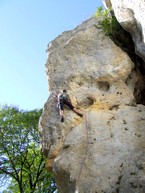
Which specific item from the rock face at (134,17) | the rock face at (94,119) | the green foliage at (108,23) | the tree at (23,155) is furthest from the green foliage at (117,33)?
the tree at (23,155)

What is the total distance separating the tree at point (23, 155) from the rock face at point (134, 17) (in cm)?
1215

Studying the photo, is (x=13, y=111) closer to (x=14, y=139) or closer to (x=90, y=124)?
(x=14, y=139)

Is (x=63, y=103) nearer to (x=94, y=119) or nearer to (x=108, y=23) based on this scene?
(x=94, y=119)

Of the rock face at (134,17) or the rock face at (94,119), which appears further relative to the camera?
the rock face at (134,17)

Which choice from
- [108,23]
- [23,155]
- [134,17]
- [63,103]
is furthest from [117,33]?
[23,155]

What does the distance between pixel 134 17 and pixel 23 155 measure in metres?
13.8

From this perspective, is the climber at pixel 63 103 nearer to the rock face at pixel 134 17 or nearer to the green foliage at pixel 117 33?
the rock face at pixel 134 17

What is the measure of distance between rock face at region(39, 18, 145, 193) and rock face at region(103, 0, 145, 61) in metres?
1.27

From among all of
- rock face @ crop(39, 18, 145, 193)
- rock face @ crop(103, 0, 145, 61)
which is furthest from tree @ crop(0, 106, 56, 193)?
rock face @ crop(103, 0, 145, 61)

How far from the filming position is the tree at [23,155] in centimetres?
2464

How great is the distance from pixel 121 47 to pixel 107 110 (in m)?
4.08

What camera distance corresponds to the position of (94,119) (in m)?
14.6

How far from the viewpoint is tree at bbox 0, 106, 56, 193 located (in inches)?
970

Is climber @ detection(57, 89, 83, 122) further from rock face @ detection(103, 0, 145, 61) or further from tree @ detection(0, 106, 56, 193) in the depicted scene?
tree @ detection(0, 106, 56, 193)
